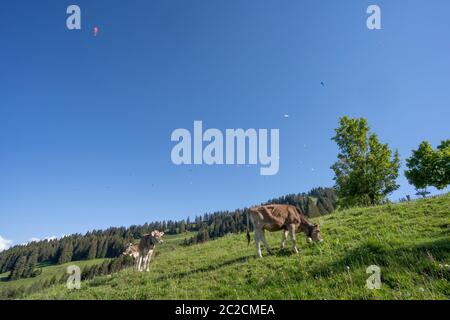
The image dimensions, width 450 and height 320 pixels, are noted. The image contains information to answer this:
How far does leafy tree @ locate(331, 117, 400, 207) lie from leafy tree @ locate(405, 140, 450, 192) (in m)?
6.09

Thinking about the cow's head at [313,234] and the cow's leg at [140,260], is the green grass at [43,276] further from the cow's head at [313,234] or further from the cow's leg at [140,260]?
the cow's head at [313,234]

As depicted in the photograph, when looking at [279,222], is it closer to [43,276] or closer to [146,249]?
[146,249]

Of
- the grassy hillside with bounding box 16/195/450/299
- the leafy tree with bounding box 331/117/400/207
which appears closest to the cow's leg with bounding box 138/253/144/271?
the grassy hillside with bounding box 16/195/450/299

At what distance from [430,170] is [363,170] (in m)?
11.3

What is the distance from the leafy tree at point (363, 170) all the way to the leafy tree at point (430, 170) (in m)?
6.09

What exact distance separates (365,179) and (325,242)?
892 inches

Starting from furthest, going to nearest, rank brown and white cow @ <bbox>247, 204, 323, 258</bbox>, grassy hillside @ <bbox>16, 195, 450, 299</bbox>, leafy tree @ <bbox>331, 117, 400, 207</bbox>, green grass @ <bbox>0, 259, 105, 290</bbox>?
green grass @ <bbox>0, 259, 105, 290</bbox> < leafy tree @ <bbox>331, 117, 400, 207</bbox> < brown and white cow @ <bbox>247, 204, 323, 258</bbox> < grassy hillside @ <bbox>16, 195, 450, 299</bbox>

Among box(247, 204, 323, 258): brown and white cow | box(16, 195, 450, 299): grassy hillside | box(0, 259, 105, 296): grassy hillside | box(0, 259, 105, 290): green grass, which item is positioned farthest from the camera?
box(0, 259, 105, 290): green grass

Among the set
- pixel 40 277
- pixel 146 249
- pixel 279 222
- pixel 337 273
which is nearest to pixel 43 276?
pixel 40 277

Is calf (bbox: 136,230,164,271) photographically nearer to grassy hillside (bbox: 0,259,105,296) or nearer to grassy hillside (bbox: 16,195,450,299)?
grassy hillside (bbox: 16,195,450,299)

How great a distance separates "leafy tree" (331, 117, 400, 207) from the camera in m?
32.4

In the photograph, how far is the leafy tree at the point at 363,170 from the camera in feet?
106

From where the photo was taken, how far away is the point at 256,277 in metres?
9.18
